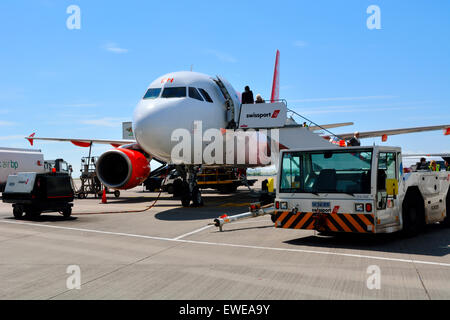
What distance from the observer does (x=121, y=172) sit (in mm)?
19172

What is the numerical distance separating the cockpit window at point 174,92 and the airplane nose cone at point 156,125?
14.5 inches

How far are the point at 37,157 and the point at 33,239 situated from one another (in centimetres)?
2296

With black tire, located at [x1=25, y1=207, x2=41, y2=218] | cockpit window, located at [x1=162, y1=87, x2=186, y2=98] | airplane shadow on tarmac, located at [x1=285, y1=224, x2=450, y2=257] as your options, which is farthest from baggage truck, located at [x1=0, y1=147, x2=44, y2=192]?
airplane shadow on tarmac, located at [x1=285, y1=224, x2=450, y2=257]

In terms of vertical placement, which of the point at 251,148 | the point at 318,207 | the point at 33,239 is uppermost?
the point at 251,148

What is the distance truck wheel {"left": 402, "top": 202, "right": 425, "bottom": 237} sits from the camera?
8422mm

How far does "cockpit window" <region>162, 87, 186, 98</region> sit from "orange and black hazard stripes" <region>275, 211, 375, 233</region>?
632 cm

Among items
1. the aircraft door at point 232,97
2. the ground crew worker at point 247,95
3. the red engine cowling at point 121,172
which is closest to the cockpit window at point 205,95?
the aircraft door at point 232,97

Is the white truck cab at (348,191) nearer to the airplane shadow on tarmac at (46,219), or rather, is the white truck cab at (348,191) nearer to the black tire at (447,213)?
the black tire at (447,213)

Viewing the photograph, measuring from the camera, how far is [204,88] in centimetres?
1430

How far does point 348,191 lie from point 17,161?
2589 centimetres

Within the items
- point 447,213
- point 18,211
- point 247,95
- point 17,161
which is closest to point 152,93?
point 247,95

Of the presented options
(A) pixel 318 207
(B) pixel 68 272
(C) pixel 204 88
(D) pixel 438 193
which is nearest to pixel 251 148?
(C) pixel 204 88

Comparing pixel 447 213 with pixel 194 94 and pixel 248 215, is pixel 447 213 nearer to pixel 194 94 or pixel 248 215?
pixel 248 215
